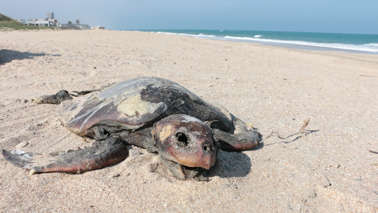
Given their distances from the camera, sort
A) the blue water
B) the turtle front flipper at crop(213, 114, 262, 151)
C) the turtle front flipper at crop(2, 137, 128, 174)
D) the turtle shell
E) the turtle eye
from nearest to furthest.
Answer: the turtle eye < the turtle front flipper at crop(2, 137, 128, 174) < the turtle shell < the turtle front flipper at crop(213, 114, 262, 151) < the blue water

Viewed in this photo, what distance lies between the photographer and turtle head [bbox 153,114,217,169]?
2.35 metres

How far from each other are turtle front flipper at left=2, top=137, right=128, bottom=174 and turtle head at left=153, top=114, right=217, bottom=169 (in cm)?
52

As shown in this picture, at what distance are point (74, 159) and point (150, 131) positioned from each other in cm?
75

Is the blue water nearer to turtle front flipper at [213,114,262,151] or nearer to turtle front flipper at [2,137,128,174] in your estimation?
turtle front flipper at [213,114,262,151]

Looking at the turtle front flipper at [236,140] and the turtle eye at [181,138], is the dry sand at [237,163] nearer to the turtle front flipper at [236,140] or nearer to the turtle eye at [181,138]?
the turtle front flipper at [236,140]

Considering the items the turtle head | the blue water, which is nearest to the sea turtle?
the turtle head

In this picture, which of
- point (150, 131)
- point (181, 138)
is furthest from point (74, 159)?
point (181, 138)

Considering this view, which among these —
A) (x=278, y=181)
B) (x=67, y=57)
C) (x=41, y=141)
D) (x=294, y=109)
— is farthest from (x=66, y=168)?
(x=67, y=57)

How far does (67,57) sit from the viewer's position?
8.70 meters

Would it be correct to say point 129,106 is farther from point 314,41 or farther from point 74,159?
point 314,41

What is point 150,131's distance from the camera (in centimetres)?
307

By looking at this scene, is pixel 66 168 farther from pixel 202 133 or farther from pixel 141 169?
pixel 202 133

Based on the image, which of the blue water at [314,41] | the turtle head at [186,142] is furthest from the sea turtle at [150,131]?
the blue water at [314,41]

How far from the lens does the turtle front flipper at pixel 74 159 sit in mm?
2705
